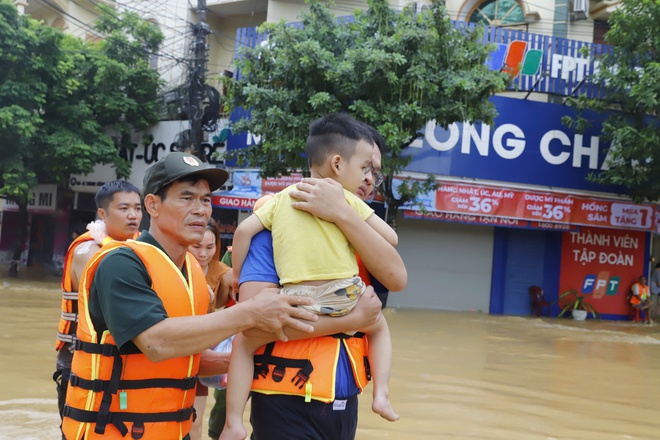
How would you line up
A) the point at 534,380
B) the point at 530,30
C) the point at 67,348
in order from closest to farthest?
the point at 67,348
the point at 534,380
the point at 530,30

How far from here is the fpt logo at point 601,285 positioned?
61.5ft

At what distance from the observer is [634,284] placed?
18.7 metres

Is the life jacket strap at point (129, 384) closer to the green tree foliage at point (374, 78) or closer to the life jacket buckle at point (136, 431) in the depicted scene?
the life jacket buckle at point (136, 431)

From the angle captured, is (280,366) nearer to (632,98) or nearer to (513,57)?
(513,57)

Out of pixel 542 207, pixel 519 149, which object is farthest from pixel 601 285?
pixel 519 149

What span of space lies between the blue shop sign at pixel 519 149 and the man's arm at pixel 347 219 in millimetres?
14398

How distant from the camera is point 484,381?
8836mm

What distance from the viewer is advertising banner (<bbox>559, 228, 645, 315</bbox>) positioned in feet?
61.3

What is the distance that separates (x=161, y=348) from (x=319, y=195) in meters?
0.73

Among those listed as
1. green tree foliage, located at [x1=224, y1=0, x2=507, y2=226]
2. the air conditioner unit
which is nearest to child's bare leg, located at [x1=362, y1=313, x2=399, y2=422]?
green tree foliage, located at [x1=224, y1=0, x2=507, y2=226]

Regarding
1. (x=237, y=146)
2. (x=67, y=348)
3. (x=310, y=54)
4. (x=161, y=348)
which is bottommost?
(x=67, y=348)

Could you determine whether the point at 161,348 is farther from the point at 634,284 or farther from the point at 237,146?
the point at 634,284

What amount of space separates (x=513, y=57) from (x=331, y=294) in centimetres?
1532

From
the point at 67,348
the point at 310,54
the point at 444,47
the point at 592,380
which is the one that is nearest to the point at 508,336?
the point at 592,380
